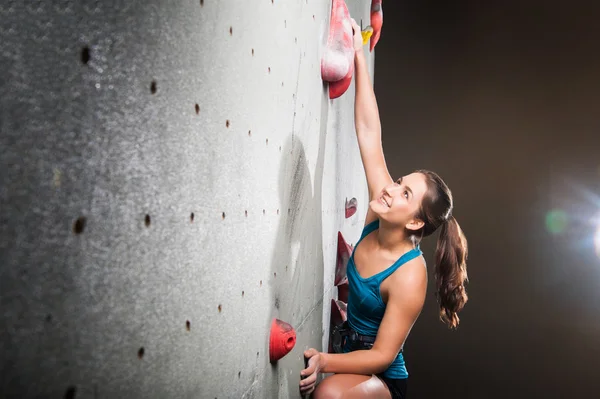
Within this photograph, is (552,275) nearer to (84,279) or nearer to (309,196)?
(309,196)

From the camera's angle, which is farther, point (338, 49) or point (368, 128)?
point (368, 128)

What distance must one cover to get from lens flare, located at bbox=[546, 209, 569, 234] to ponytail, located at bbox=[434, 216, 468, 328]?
261 cm

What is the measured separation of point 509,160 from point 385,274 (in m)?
2.84

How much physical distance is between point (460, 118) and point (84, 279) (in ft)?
12.2

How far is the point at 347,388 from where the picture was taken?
1.13 m

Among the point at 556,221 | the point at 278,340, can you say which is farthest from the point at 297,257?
the point at 556,221

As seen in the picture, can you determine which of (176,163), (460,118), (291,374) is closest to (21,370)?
(176,163)

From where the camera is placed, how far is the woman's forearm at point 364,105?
56.1 inches

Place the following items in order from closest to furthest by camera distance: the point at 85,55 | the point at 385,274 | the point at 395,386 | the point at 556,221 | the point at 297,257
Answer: the point at 85,55, the point at 297,257, the point at 385,274, the point at 395,386, the point at 556,221

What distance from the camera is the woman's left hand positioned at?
106 centimetres

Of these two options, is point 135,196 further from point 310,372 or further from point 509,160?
point 509,160

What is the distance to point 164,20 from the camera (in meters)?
0.41

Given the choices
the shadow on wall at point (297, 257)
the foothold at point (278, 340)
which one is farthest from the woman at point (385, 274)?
the foothold at point (278, 340)

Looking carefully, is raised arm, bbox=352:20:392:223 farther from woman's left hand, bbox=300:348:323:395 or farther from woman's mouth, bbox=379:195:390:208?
woman's left hand, bbox=300:348:323:395
